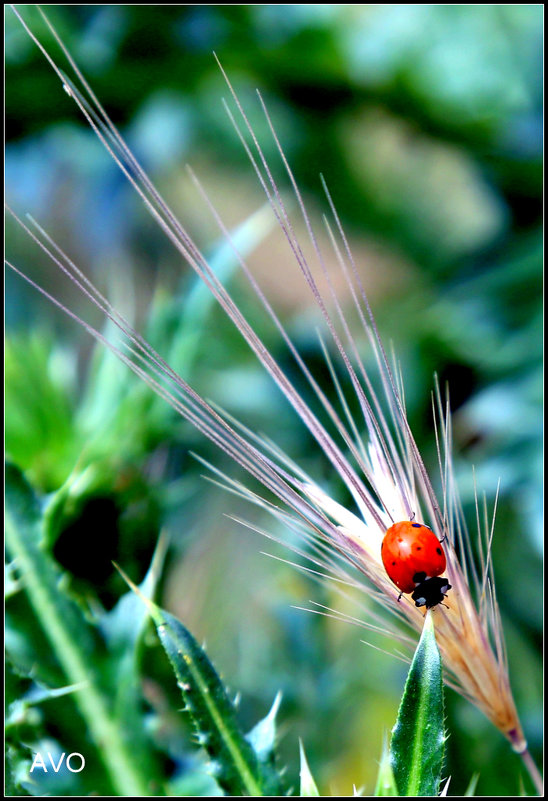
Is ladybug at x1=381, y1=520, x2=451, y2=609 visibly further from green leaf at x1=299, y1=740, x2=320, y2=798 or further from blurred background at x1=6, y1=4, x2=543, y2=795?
blurred background at x1=6, y1=4, x2=543, y2=795

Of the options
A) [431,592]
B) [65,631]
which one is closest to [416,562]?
[431,592]

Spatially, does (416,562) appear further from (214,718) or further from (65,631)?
(65,631)

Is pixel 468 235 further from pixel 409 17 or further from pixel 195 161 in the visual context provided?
pixel 195 161

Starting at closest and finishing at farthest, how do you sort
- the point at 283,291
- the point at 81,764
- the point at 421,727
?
1. the point at 421,727
2. the point at 81,764
3. the point at 283,291

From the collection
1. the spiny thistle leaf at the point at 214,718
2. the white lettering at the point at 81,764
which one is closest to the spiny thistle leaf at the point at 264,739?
the spiny thistle leaf at the point at 214,718

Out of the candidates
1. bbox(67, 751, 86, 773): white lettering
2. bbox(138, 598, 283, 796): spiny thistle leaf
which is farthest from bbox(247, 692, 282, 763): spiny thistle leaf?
bbox(67, 751, 86, 773): white lettering

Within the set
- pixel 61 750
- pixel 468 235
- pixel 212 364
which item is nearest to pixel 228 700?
pixel 61 750

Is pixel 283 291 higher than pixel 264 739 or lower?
higher

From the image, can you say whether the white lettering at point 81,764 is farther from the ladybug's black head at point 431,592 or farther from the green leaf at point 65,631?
the ladybug's black head at point 431,592
